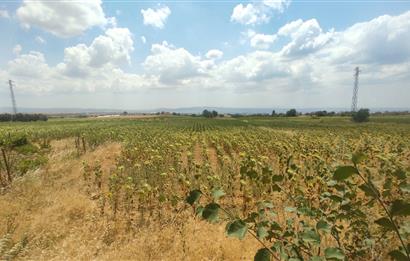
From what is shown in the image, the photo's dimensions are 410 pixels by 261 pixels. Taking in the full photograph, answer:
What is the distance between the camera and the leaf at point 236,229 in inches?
50.2

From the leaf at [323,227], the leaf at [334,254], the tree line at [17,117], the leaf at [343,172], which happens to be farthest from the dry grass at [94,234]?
the tree line at [17,117]

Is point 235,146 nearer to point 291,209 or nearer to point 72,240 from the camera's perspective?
point 72,240

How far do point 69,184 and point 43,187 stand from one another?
977mm

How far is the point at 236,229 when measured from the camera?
1324 millimetres

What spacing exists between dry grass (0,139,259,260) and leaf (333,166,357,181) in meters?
3.77

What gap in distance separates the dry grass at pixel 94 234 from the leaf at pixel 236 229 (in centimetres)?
351

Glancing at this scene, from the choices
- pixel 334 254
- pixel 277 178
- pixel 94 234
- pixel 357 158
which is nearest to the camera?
pixel 357 158

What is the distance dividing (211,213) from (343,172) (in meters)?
0.60

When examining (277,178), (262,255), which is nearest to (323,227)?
(277,178)

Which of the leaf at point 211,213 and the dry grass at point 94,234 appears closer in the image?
the leaf at point 211,213

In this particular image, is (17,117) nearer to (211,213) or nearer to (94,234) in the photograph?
(94,234)

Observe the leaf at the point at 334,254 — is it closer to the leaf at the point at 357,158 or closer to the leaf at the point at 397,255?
the leaf at the point at 397,255

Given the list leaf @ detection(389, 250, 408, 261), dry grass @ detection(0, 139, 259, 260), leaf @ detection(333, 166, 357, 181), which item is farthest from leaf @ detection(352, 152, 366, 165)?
dry grass @ detection(0, 139, 259, 260)

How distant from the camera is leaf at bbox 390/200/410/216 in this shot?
117 cm
